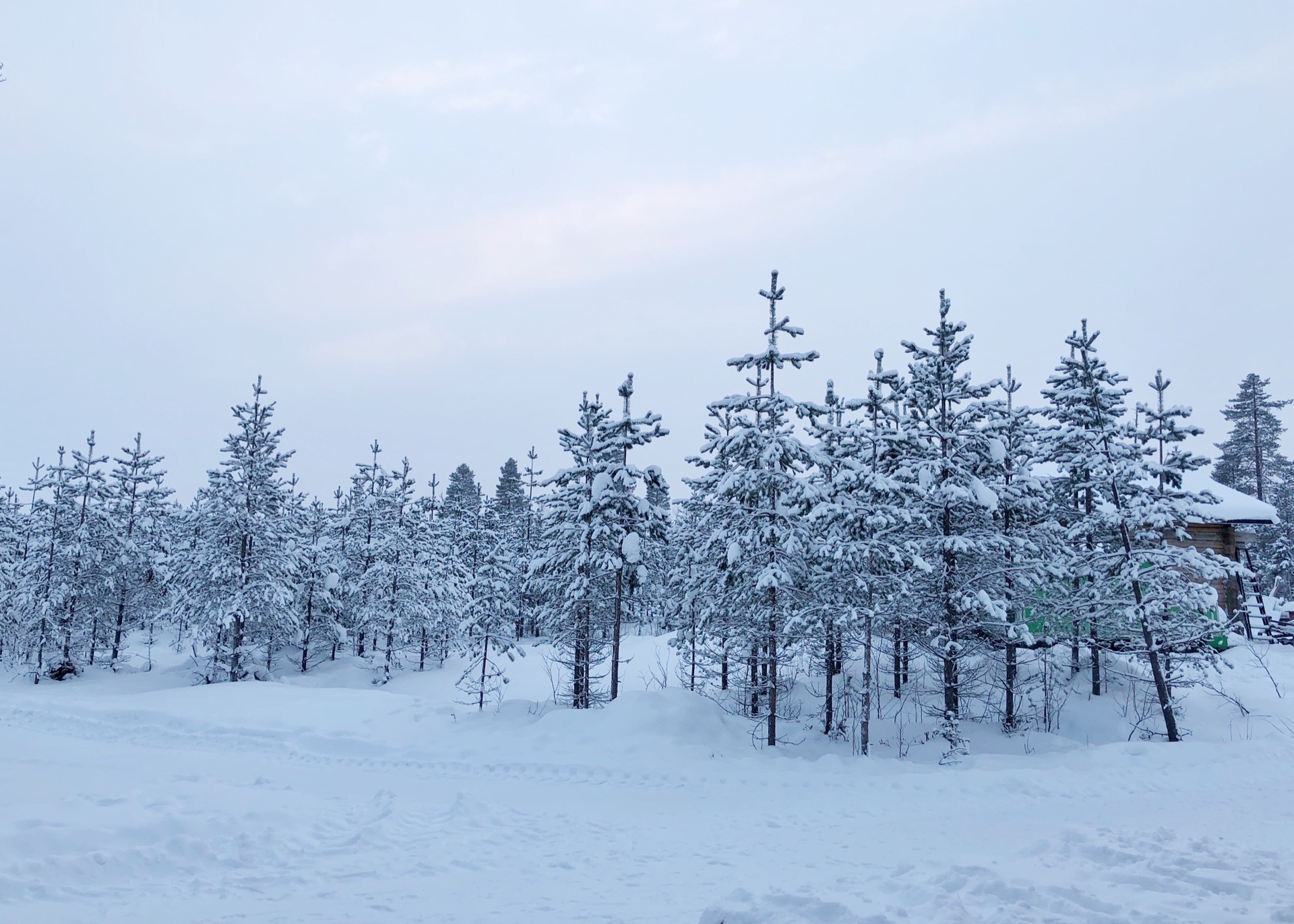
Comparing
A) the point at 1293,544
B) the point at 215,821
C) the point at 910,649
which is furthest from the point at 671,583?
the point at 1293,544

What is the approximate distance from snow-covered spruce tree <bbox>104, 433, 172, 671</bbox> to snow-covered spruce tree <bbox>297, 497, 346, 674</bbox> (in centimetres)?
622

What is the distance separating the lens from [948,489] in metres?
17.0

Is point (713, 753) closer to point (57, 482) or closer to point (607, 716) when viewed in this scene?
point (607, 716)

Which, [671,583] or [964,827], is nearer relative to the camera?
[964,827]

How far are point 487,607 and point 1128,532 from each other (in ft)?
58.6

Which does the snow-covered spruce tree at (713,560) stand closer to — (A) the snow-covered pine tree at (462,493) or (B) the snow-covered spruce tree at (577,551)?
(B) the snow-covered spruce tree at (577,551)

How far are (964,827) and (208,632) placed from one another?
1166 inches

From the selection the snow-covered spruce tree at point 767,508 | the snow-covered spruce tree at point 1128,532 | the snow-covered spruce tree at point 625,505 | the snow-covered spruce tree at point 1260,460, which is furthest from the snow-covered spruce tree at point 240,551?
the snow-covered spruce tree at point 1260,460

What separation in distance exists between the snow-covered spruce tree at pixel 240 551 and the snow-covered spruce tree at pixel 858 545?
22419mm

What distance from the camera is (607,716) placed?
57.1 feet

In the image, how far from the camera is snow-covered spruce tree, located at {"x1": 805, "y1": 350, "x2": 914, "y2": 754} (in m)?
16.5

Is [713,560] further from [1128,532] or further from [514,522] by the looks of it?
[514,522]

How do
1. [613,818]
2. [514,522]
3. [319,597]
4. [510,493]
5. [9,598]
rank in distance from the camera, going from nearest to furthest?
[613,818], [9,598], [319,597], [514,522], [510,493]

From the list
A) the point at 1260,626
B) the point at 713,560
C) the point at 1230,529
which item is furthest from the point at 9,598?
the point at 1260,626
